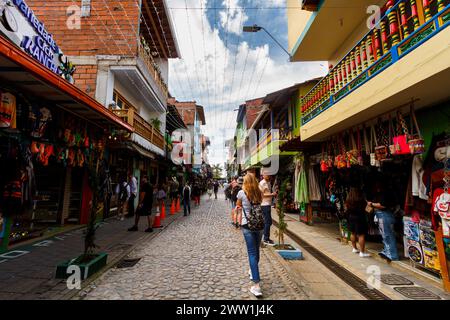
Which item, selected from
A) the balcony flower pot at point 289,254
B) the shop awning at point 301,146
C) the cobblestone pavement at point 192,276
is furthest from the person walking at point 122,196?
the balcony flower pot at point 289,254

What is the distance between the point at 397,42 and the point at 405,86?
1129mm

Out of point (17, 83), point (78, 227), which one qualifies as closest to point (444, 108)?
point (17, 83)

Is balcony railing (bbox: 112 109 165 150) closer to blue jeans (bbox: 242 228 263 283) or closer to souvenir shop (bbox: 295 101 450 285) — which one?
blue jeans (bbox: 242 228 263 283)

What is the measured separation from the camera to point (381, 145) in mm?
5062

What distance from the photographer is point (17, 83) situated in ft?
14.9

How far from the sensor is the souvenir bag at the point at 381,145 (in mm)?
4674

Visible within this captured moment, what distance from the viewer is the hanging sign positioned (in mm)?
5051

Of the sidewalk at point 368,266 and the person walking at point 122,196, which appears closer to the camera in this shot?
the sidewalk at point 368,266

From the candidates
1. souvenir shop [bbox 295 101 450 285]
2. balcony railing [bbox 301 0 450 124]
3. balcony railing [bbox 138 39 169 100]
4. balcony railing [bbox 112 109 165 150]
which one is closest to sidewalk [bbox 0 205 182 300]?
balcony railing [bbox 112 109 165 150]

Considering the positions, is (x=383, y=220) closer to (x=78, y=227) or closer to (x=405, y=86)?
(x=405, y=86)

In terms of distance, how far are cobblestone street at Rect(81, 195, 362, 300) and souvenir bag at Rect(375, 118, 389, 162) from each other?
3190 millimetres

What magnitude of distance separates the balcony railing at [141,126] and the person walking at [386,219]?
9280 mm

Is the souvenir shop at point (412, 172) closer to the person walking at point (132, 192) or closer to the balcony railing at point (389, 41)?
the balcony railing at point (389, 41)

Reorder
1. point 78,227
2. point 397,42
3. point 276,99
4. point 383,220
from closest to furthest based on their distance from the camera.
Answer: point 397,42, point 383,220, point 78,227, point 276,99
